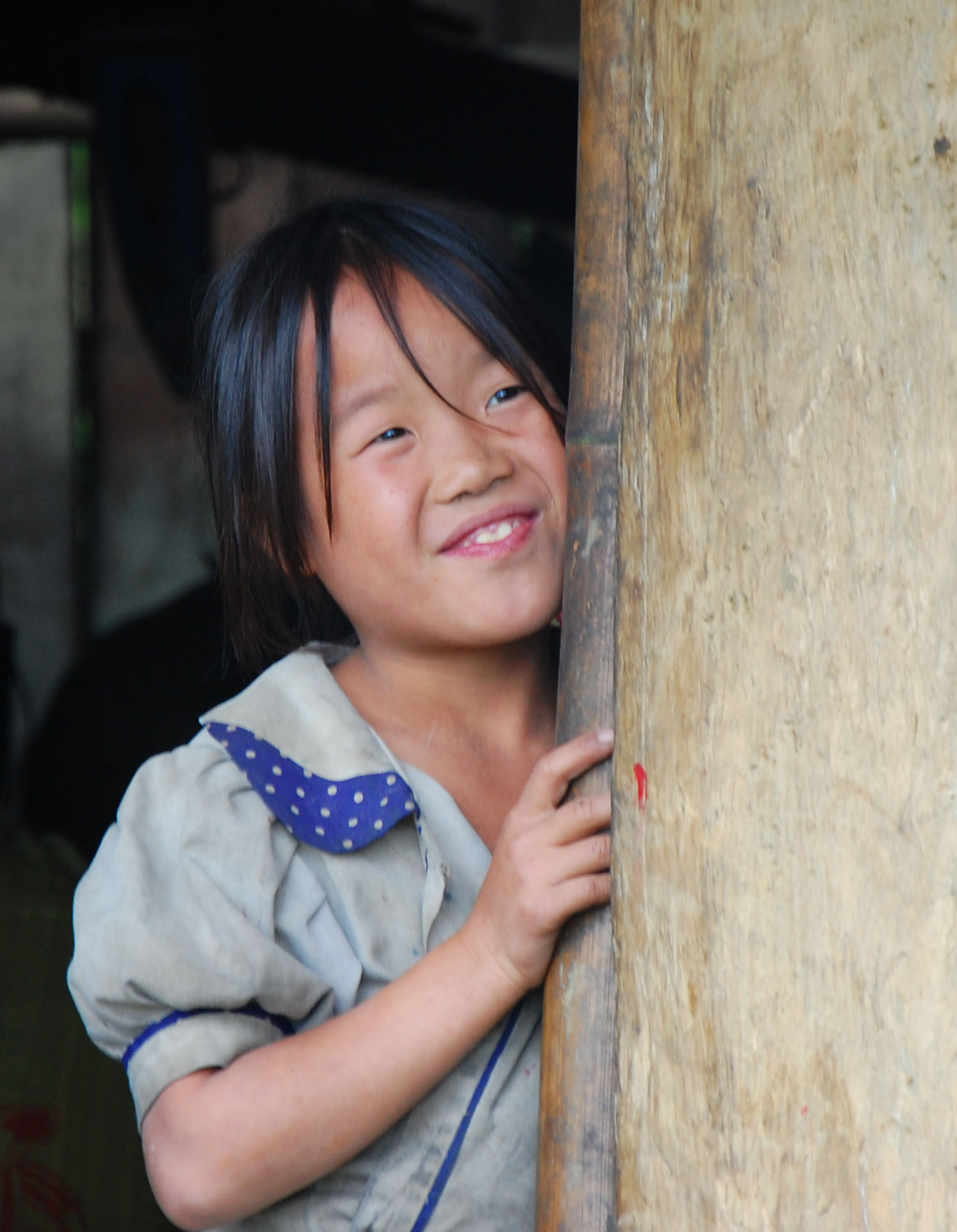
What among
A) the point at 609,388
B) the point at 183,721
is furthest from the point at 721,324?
the point at 183,721

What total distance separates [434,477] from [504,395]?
0.12 m

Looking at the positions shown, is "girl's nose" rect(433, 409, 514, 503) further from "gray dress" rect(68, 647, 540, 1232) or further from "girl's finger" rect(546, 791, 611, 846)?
"girl's finger" rect(546, 791, 611, 846)

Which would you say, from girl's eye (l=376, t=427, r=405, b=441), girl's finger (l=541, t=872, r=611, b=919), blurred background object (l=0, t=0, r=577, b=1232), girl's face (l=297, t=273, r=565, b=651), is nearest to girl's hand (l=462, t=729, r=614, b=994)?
girl's finger (l=541, t=872, r=611, b=919)

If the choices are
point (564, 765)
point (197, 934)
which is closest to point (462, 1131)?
point (197, 934)

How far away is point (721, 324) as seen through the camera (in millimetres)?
718

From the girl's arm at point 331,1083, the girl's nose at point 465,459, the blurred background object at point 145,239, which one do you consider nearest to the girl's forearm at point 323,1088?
the girl's arm at point 331,1083

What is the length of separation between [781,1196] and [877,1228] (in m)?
0.05

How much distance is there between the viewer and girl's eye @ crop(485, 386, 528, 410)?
1.23 metres

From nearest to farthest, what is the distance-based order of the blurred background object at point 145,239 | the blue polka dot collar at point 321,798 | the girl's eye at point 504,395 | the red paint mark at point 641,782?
the red paint mark at point 641,782
the blue polka dot collar at point 321,798
the girl's eye at point 504,395
the blurred background object at point 145,239

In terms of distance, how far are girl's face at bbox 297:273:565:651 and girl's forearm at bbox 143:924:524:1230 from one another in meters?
0.31

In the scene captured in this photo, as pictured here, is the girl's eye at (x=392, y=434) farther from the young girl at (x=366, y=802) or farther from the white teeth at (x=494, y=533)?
the white teeth at (x=494, y=533)

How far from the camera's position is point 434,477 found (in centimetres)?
117

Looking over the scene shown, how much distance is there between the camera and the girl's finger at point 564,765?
89 centimetres

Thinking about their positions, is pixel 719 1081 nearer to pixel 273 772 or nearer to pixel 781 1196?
pixel 781 1196
